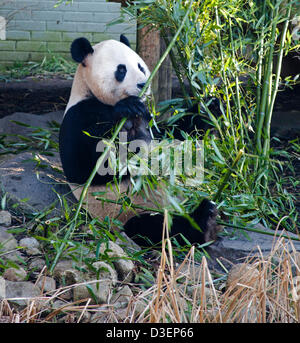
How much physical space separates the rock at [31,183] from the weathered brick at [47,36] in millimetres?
4134

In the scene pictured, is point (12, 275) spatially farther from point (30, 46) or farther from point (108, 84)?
point (30, 46)

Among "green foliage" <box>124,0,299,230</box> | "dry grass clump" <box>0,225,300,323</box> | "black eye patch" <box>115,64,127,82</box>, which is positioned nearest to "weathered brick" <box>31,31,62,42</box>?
"green foliage" <box>124,0,299,230</box>

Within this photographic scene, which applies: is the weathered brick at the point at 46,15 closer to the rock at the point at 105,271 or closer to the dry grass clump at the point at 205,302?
the rock at the point at 105,271

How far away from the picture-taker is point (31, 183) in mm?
2887

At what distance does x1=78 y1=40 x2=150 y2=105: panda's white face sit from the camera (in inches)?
96.0

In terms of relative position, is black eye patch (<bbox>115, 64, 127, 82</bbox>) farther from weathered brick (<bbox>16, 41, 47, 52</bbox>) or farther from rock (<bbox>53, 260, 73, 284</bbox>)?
weathered brick (<bbox>16, 41, 47, 52</bbox>)

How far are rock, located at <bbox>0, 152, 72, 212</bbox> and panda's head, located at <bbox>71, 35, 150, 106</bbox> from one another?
21.7 inches

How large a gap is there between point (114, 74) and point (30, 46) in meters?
4.85

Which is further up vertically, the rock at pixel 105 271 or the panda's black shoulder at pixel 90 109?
the panda's black shoulder at pixel 90 109

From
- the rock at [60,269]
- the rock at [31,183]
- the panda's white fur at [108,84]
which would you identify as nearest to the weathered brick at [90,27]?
the rock at [31,183]

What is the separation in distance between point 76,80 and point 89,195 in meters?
0.58

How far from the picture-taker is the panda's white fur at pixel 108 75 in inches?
96.0

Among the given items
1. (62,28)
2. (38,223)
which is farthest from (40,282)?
(62,28)

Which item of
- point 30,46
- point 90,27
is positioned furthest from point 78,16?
point 30,46
